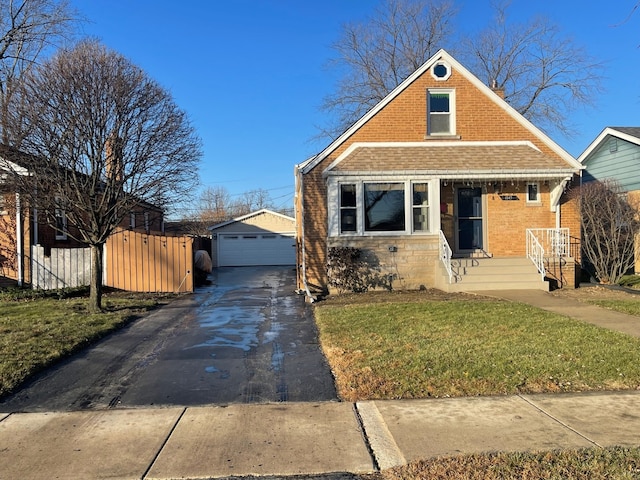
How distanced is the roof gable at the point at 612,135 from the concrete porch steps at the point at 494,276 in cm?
853

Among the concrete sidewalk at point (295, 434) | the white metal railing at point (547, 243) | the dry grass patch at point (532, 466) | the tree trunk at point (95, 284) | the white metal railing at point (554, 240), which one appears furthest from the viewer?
the white metal railing at point (554, 240)

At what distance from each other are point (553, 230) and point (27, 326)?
1325cm

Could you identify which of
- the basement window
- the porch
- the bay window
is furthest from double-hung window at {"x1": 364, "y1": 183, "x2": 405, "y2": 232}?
the basement window

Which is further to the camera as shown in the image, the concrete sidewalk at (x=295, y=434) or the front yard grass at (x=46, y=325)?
the front yard grass at (x=46, y=325)

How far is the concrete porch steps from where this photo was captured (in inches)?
499

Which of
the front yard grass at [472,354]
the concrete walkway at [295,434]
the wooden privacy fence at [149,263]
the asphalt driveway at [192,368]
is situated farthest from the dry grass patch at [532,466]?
the wooden privacy fence at [149,263]

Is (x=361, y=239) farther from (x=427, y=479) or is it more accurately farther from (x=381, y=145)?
(x=427, y=479)

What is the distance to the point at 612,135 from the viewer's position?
19203 millimetres

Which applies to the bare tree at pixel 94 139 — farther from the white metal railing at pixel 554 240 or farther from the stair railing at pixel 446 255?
the white metal railing at pixel 554 240

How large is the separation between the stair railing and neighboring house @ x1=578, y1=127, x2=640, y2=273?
7.70 meters

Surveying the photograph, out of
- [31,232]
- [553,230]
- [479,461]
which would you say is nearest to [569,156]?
[553,230]

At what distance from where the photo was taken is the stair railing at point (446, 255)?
12703 mm

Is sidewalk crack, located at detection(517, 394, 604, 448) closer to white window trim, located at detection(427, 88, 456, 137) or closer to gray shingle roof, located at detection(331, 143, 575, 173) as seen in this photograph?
gray shingle roof, located at detection(331, 143, 575, 173)

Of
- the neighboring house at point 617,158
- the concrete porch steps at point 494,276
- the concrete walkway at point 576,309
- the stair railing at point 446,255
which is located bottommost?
the concrete walkway at point 576,309
